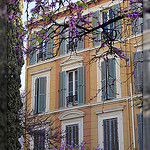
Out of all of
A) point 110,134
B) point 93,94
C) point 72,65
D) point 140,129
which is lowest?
point 110,134

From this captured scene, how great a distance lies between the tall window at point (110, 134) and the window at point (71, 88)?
68.3 inches

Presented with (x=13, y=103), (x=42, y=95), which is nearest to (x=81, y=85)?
(x=42, y=95)

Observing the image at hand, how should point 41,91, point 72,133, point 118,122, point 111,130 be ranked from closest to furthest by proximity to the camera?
point 118,122 → point 111,130 → point 72,133 → point 41,91

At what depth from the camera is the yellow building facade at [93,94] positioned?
47.2 ft

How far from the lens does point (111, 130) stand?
14.7m

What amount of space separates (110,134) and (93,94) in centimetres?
206

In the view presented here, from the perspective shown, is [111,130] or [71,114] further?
[71,114]

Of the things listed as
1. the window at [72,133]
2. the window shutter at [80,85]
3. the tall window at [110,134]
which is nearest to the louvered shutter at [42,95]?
the window at [72,133]

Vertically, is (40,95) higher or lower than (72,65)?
lower

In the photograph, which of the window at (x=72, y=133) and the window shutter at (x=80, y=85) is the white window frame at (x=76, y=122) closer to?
the window at (x=72, y=133)

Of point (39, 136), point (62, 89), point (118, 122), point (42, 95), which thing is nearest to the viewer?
point (39, 136)

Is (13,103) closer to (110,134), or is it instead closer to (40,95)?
(110,134)

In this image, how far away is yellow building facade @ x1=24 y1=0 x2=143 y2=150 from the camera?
14398 mm

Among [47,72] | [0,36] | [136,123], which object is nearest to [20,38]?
[0,36]
